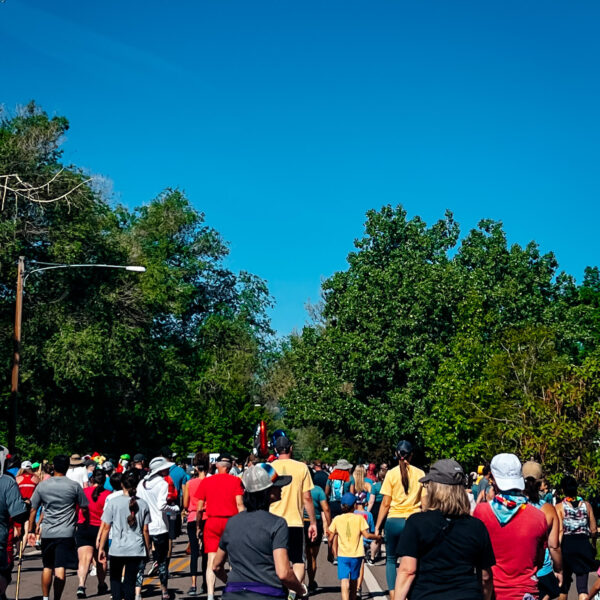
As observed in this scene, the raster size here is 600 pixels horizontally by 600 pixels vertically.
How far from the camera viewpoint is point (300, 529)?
417 inches

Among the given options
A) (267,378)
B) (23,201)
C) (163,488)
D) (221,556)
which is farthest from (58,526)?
(267,378)

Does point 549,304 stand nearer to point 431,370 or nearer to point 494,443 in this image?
point 431,370

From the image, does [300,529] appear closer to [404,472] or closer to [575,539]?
[404,472]

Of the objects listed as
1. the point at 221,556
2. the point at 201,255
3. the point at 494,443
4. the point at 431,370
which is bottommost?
the point at 221,556

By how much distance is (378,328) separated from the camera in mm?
45094

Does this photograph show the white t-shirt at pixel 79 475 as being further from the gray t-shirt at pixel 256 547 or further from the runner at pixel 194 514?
the gray t-shirt at pixel 256 547

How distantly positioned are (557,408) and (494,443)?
10.2ft

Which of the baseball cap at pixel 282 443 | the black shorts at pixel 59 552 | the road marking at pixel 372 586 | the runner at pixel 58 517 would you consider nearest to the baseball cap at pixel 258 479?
the baseball cap at pixel 282 443

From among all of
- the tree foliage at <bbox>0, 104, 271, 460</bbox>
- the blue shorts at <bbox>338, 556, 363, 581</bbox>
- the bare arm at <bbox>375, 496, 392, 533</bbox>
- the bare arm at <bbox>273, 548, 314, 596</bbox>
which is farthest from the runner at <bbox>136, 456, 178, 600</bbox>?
the tree foliage at <bbox>0, 104, 271, 460</bbox>

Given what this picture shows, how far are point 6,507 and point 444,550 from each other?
4680 mm

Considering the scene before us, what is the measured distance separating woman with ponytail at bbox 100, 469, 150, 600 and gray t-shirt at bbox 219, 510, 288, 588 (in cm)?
538

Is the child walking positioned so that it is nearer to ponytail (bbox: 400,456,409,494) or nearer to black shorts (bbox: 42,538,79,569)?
ponytail (bbox: 400,456,409,494)

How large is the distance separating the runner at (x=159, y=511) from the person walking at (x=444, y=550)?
26.5 ft

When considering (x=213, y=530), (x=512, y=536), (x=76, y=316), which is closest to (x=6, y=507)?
(x=213, y=530)
